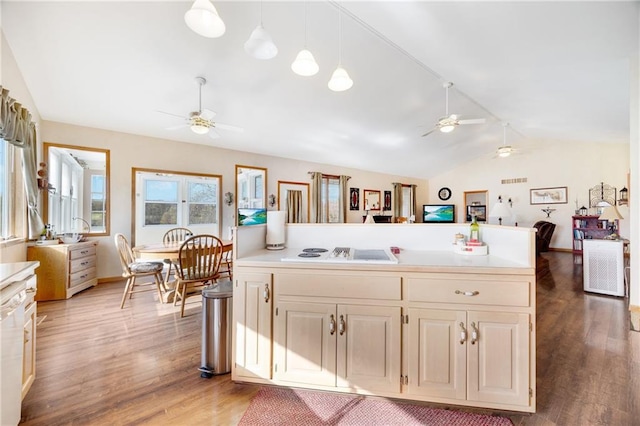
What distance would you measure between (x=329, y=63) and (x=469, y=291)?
2.90 m

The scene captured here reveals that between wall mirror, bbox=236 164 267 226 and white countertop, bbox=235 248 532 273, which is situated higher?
wall mirror, bbox=236 164 267 226

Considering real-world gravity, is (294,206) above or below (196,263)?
above

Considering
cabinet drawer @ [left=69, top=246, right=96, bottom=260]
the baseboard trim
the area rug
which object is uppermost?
cabinet drawer @ [left=69, top=246, right=96, bottom=260]

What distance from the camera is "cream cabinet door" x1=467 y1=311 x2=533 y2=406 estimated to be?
1425mm

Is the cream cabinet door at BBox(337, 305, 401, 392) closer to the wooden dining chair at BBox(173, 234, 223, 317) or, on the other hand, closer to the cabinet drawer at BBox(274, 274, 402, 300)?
the cabinet drawer at BBox(274, 274, 402, 300)

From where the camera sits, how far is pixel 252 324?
169cm

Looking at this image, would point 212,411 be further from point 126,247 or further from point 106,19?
point 106,19

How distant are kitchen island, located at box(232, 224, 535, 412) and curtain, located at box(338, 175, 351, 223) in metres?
6.00

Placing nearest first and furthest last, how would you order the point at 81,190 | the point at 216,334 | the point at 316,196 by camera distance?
the point at 216,334
the point at 81,190
the point at 316,196

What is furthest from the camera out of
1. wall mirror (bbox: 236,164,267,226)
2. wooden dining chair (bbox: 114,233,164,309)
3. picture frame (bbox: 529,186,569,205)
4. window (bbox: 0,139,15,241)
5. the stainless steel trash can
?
picture frame (bbox: 529,186,569,205)

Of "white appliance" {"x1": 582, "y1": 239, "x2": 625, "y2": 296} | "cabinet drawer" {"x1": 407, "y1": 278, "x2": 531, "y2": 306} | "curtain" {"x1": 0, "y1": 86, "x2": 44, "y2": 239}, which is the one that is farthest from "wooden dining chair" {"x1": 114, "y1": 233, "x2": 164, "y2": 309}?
"white appliance" {"x1": 582, "y1": 239, "x2": 625, "y2": 296}

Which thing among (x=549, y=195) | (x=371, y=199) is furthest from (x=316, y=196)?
(x=549, y=195)

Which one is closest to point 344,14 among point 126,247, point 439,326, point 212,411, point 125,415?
point 439,326

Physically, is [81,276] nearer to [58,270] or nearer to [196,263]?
[58,270]
